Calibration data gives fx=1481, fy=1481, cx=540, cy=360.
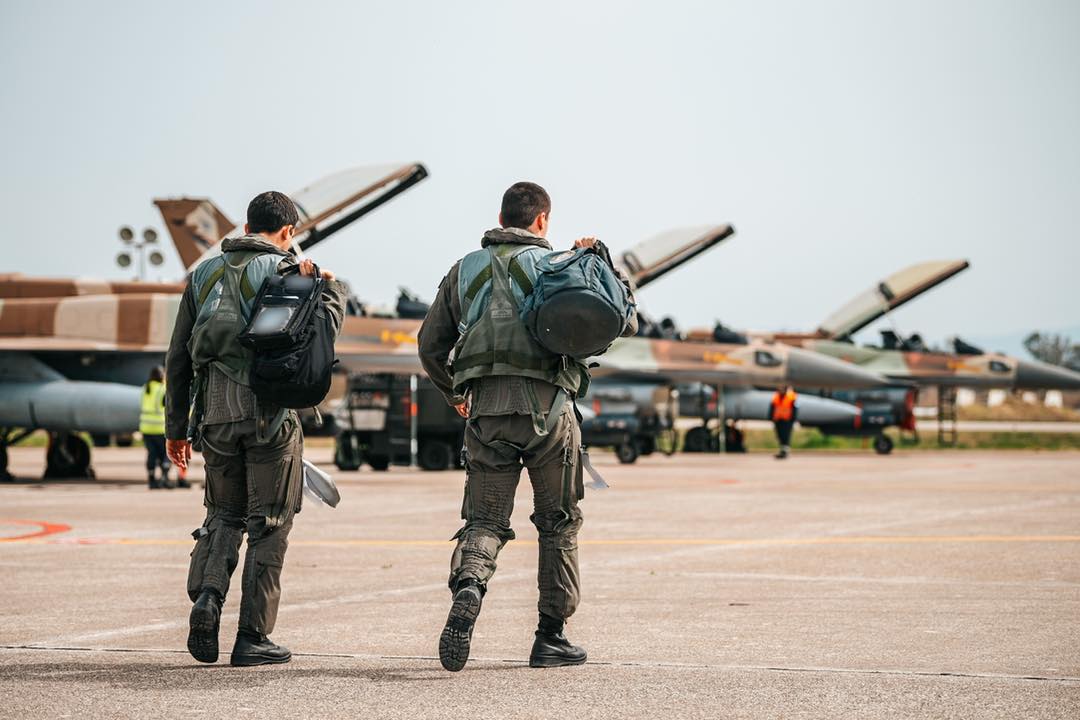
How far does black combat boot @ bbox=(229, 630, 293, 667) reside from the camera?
6113mm

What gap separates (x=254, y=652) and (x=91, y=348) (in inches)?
677

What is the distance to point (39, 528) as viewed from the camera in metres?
13.6

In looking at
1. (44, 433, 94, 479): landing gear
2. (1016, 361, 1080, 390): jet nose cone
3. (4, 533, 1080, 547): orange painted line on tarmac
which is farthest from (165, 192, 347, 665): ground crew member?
(1016, 361, 1080, 390): jet nose cone

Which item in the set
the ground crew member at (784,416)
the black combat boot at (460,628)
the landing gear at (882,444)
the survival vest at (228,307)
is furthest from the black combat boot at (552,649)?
the landing gear at (882,444)

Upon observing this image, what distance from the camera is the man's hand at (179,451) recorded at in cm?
649

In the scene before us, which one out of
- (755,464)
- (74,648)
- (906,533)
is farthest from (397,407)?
(74,648)

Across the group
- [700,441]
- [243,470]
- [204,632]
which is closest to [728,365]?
[700,441]

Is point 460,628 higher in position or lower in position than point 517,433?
lower

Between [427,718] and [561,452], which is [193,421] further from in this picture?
[427,718]

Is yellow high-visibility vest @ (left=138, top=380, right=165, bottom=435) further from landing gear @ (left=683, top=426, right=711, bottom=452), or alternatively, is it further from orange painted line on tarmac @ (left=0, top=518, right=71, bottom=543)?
landing gear @ (left=683, top=426, right=711, bottom=452)

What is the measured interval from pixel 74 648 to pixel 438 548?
5297 millimetres

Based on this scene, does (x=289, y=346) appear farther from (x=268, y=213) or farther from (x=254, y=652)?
(x=254, y=652)

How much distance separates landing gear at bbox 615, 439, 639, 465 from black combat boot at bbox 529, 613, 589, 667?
997 inches

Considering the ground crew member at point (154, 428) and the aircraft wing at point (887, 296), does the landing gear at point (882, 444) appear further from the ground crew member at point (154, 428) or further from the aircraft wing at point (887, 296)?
the ground crew member at point (154, 428)
